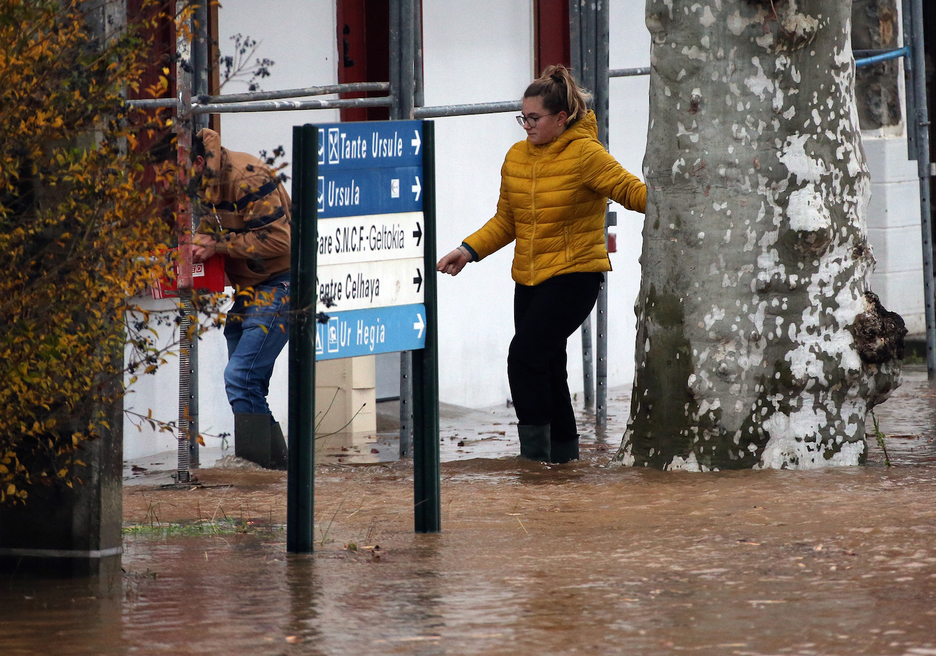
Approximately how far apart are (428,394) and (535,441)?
2.09m

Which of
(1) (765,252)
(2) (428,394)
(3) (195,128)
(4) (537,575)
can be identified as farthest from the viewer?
(3) (195,128)

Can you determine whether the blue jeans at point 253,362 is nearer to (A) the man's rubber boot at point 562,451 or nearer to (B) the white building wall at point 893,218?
(A) the man's rubber boot at point 562,451

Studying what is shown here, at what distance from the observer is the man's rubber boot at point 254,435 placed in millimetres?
8070

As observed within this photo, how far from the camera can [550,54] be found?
464 inches

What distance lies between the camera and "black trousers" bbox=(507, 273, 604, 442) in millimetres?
7297

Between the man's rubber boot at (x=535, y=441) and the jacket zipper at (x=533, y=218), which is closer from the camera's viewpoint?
the jacket zipper at (x=533, y=218)

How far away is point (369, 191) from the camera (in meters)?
5.34

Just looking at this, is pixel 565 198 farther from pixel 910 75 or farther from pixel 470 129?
pixel 910 75

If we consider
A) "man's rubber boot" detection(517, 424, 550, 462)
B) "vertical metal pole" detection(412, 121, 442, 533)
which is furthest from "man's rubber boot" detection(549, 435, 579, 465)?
"vertical metal pole" detection(412, 121, 442, 533)

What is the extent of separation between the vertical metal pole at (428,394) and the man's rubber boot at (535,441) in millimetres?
1976

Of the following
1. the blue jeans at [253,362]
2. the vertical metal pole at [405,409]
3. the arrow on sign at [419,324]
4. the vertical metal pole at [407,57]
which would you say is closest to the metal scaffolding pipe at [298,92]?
the vertical metal pole at [407,57]

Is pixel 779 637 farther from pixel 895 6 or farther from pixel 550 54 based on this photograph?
pixel 895 6

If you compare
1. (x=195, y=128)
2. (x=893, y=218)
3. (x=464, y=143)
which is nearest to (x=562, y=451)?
(x=195, y=128)

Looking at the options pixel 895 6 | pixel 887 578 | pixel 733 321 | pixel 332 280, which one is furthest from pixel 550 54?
pixel 887 578
